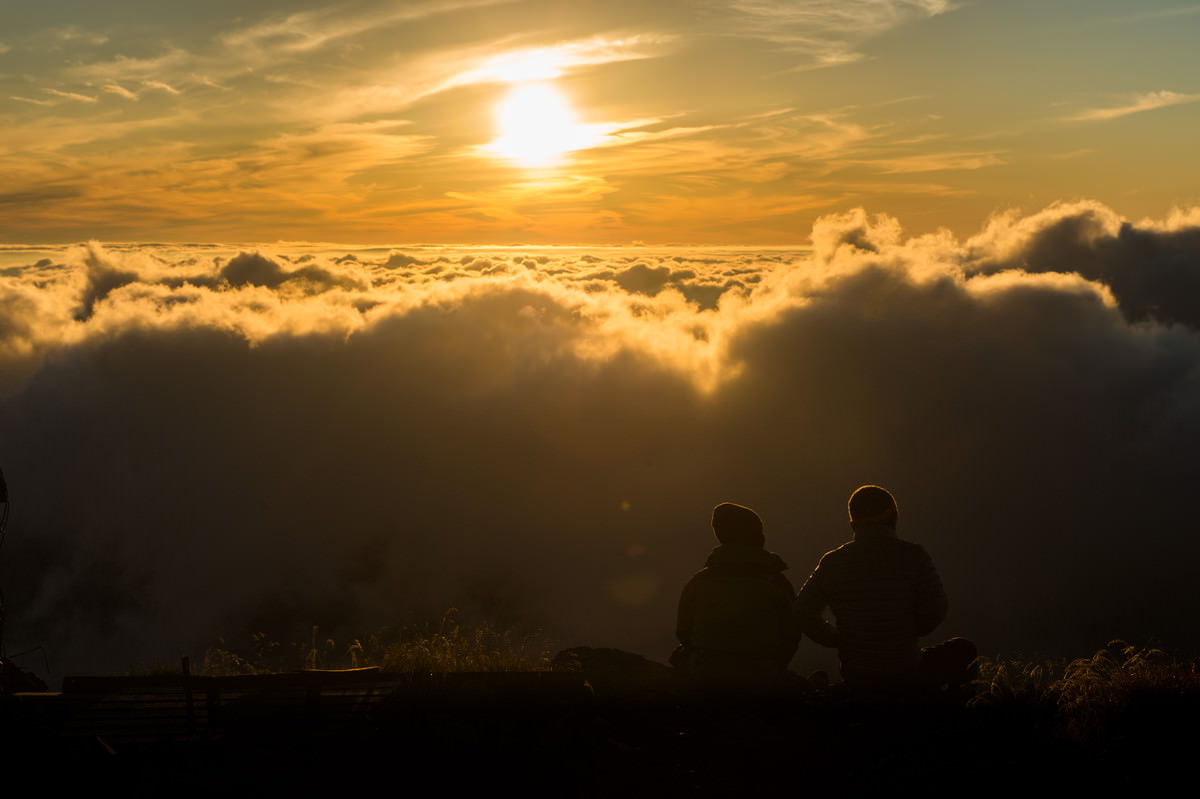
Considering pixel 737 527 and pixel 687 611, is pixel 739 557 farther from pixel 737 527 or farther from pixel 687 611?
pixel 687 611

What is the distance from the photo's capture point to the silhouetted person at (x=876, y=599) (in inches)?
214

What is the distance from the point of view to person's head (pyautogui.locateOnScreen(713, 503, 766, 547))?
19.4ft

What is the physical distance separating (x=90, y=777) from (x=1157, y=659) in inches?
261

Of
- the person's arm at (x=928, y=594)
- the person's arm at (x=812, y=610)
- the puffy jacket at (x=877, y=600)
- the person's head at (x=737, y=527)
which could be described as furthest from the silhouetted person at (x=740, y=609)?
the person's arm at (x=928, y=594)

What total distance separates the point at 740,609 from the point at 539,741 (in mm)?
1439

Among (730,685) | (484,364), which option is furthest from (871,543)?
(484,364)

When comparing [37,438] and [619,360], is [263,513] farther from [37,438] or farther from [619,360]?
[619,360]

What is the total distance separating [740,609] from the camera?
580cm

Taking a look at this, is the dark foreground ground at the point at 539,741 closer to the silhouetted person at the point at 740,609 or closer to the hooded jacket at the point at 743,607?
the silhouetted person at the point at 740,609

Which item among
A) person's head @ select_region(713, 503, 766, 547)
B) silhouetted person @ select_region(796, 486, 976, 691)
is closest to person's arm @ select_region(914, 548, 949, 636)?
silhouetted person @ select_region(796, 486, 976, 691)

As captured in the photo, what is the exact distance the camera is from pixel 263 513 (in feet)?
609

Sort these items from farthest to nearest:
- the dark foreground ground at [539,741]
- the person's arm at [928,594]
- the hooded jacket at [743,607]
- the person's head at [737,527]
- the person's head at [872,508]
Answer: the person's head at [737,527] → the hooded jacket at [743,607] → the person's head at [872,508] → the person's arm at [928,594] → the dark foreground ground at [539,741]

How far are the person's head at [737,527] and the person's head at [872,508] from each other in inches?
24.4

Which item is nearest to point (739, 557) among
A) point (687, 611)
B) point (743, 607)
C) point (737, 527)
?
point (737, 527)
